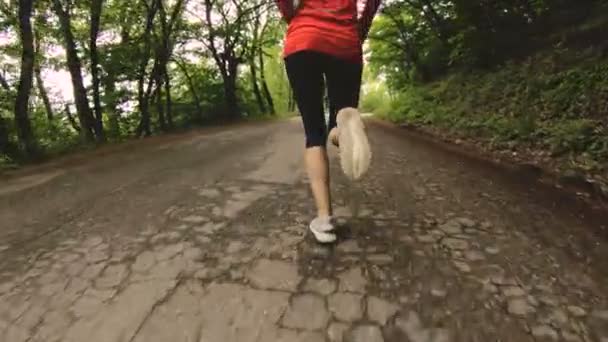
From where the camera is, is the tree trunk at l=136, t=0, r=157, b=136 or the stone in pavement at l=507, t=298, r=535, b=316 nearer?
the stone in pavement at l=507, t=298, r=535, b=316

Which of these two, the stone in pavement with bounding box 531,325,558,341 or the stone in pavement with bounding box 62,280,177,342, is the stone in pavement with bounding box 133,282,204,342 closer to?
the stone in pavement with bounding box 62,280,177,342

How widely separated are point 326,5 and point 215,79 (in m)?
15.6

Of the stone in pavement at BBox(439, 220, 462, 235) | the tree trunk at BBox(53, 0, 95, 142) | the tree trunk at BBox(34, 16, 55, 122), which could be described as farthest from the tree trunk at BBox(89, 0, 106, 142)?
the stone in pavement at BBox(439, 220, 462, 235)

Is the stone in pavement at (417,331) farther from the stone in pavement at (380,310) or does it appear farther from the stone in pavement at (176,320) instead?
the stone in pavement at (176,320)

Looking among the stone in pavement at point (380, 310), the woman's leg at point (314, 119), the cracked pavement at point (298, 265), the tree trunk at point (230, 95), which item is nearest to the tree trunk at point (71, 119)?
the tree trunk at point (230, 95)

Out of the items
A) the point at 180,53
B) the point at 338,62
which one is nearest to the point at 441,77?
the point at 180,53

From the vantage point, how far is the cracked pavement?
1.81 metres

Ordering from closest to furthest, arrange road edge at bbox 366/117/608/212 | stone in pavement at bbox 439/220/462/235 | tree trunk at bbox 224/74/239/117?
stone in pavement at bbox 439/220/462/235 → road edge at bbox 366/117/608/212 → tree trunk at bbox 224/74/239/117

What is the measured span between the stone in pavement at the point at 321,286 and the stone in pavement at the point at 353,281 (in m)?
0.05

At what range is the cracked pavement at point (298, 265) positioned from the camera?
181cm

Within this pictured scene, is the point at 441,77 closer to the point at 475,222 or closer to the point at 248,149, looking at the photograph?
the point at 248,149

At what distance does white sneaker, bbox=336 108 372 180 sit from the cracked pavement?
0.51 metres

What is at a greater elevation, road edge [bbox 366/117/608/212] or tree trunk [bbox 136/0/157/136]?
tree trunk [bbox 136/0/157/136]

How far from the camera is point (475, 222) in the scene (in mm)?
2920
